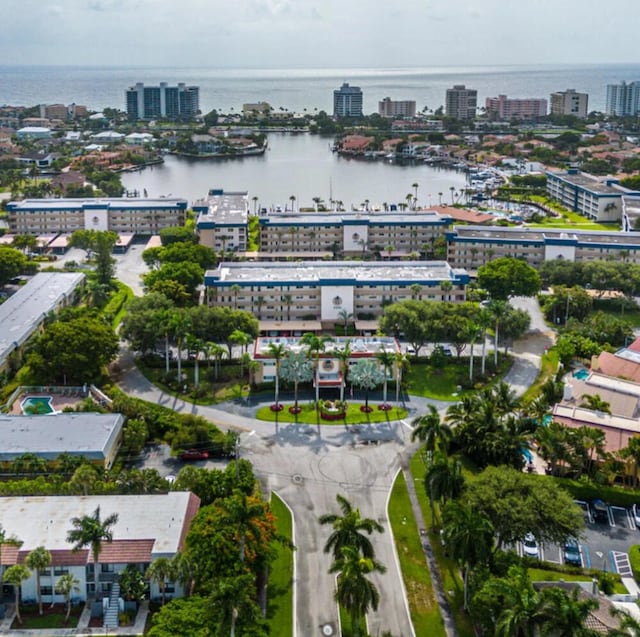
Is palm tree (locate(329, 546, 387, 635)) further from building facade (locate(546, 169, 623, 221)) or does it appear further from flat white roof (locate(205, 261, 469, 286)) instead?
building facade (locate(546, 169, 623, 221))

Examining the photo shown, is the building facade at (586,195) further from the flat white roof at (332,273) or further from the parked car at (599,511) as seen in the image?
the parked car at (599,511)

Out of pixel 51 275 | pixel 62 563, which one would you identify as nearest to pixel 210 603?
pixel 62 563

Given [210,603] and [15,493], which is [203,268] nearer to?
[15,493]

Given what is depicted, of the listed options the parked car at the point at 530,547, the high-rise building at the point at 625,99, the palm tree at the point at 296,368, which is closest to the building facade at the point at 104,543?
the parked car at the point at 530,547

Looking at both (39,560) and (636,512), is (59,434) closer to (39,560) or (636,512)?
(39,560)

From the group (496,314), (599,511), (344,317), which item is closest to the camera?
(599,511)

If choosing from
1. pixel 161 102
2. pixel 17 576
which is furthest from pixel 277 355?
Result: pixel 161 102
